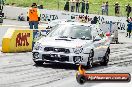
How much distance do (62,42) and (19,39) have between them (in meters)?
6.17

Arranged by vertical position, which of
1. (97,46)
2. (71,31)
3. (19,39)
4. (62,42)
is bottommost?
(19,39)

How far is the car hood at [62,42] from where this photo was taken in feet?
49.6

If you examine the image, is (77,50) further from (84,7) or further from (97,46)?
(84,7)

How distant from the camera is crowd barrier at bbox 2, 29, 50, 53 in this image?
20.6 metres

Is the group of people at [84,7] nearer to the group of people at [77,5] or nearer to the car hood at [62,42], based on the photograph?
the group of people at [77,5]

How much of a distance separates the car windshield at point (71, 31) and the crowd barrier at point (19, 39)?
401 cm

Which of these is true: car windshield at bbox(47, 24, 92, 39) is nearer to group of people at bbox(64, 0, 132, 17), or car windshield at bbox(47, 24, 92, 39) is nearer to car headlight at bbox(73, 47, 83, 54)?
car headlight at bbox(73, 47, 83, 54)

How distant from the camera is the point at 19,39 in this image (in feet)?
69.5

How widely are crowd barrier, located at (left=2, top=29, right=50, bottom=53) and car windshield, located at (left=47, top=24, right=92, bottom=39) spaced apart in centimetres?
401

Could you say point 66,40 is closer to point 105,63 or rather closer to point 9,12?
point 105,63

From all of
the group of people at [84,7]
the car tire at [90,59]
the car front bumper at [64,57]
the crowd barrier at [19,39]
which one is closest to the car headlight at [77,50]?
the car front bumper at [64,57]

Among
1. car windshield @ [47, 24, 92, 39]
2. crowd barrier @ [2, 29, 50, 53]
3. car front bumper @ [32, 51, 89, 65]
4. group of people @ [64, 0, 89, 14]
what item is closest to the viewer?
car front bumper @ [32, 51, 89, 65]

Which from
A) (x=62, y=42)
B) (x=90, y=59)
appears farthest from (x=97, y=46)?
(x=62, y=42)

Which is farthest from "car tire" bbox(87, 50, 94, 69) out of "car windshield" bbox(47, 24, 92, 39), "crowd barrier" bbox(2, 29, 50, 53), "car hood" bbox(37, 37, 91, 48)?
"crowd barrier" bbox(2, 29, 50, 53)
